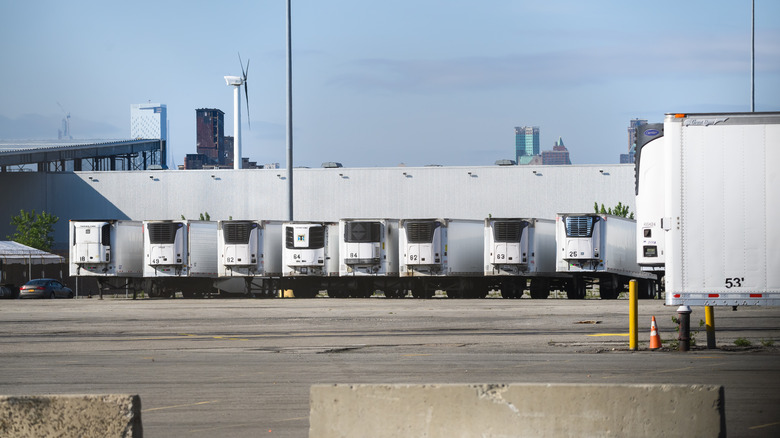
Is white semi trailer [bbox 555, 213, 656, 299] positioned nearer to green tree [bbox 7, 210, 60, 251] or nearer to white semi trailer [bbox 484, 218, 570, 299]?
white semi trailer [bbox 484, 218, 570, 299]

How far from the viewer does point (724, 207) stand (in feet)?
51.7

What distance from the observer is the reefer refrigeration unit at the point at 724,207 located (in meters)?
15.6

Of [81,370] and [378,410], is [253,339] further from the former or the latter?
[378,410]

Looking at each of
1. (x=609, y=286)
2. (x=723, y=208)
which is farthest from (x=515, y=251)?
(x=723, y=208)

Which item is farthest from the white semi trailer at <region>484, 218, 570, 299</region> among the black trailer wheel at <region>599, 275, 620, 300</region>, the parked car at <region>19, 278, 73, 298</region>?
the parked car at <region>19, 278, 73, 298</region>

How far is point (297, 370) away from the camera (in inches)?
590

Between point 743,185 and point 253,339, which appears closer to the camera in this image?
point 743,185

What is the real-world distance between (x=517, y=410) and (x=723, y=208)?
970 centimetres

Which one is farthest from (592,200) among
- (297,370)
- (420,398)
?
(420,398)

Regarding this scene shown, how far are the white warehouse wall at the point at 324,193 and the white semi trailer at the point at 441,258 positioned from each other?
101 feet

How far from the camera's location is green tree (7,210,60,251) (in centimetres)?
7300

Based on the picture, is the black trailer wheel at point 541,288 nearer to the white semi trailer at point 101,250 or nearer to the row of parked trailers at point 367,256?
the row of parked trailers at point 367,256

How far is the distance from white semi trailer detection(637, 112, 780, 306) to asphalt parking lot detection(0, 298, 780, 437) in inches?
48.8

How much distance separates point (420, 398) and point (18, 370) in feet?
33.4
